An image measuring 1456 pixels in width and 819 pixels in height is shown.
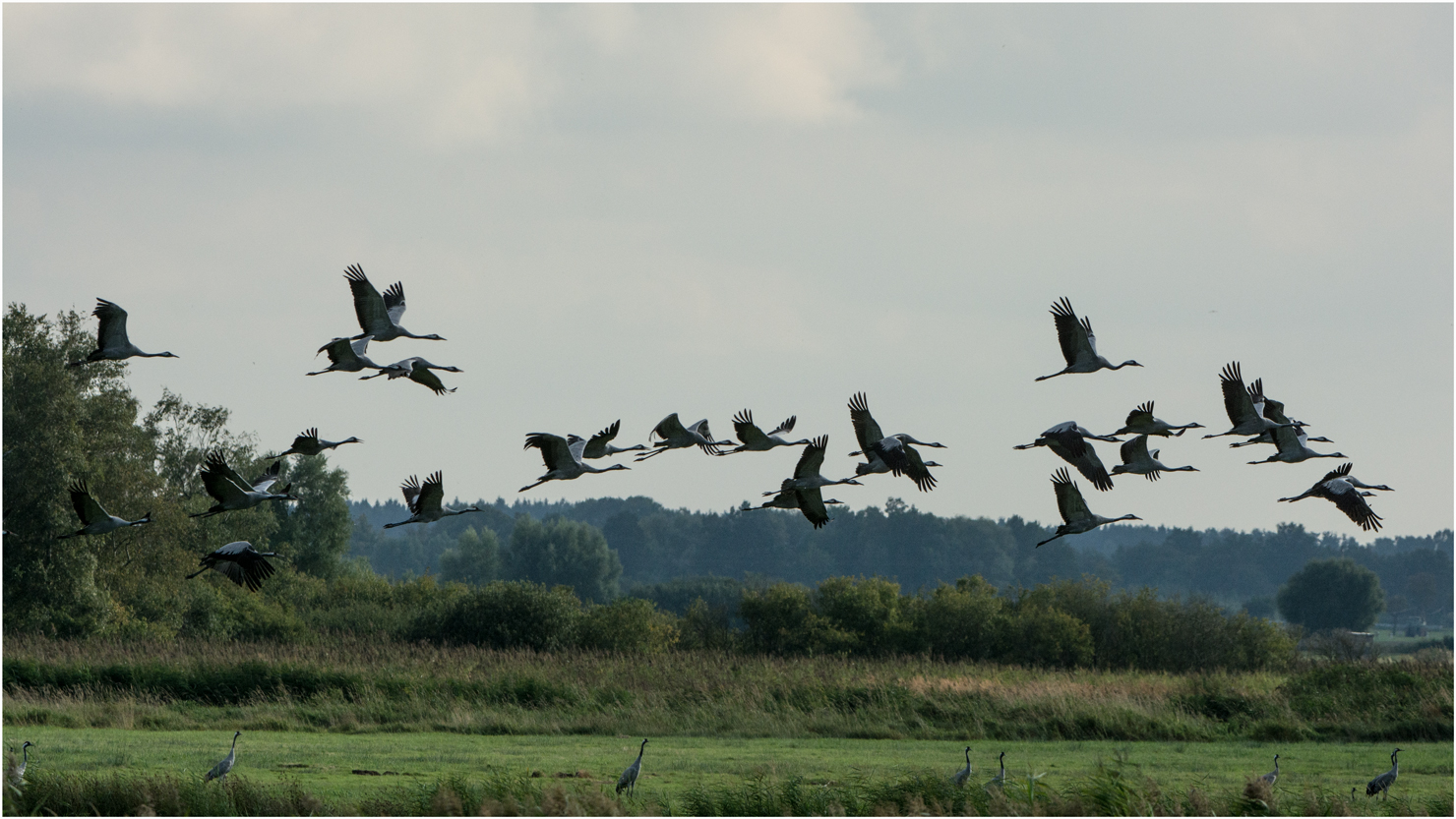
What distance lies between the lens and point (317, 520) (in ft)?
267

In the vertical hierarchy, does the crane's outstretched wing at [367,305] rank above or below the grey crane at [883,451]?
above

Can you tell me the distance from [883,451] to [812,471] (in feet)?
5.42

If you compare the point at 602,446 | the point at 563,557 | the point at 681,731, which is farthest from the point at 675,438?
the point at 563,557

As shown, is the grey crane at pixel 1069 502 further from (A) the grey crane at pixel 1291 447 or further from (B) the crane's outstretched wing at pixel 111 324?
(B) the crane's outstretched wing at pixel 111 324

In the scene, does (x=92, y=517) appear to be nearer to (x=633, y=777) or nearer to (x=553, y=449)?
(x=553, y=449)

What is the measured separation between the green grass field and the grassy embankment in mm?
1175

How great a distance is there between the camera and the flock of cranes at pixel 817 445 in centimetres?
1385

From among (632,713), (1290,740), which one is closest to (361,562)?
(632,713)

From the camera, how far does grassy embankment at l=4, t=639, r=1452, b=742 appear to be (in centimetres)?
3114

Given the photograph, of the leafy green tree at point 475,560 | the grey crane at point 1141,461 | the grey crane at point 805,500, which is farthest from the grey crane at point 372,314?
the leafy green tree at point 475,560

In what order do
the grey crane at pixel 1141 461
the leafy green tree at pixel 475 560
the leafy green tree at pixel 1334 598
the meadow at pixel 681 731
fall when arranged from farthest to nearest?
the leafy green tree at pixel 1334 598, the leafy green tree at pixel 475 560, the meadow at pixel 681 731, the grey crane at pixel 1141 461

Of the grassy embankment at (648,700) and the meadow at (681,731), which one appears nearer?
the meadow at (681,731)

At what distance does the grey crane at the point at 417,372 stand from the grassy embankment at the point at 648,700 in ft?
51.4

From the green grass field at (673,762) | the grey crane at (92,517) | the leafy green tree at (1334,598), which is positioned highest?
the grey crane at (92,517)
